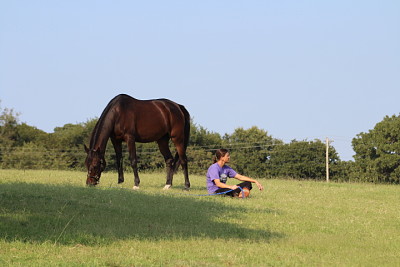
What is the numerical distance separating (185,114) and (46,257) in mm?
12315

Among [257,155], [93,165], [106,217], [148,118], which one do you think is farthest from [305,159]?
[106,217]

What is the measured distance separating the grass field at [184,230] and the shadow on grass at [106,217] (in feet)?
0.07

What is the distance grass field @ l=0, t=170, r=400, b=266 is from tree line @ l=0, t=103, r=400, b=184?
1932cm

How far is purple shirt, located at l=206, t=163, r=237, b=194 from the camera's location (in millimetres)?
16281

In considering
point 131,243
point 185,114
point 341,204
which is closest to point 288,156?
point 185,114

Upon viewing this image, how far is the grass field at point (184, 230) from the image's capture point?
870 cm

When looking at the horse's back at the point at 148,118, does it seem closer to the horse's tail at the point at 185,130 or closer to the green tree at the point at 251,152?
the horse's tail at the point at 185,130

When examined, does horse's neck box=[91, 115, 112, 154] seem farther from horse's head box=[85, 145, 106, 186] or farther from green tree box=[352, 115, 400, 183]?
green tree box=[352, 115, 400, 183]

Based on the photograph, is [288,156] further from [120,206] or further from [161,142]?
[120,206]

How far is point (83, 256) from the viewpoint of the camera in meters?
8.60

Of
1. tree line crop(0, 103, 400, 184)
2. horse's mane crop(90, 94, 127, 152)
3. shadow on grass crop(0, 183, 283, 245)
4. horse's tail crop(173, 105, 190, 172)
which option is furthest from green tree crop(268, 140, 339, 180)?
shadow on grass crop(0, 183, 283, 245)

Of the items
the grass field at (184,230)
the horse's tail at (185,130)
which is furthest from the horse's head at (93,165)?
the horse's tail at (185,130)

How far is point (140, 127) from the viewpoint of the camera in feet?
63.4

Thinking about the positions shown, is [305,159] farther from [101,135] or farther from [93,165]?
[93,165]
